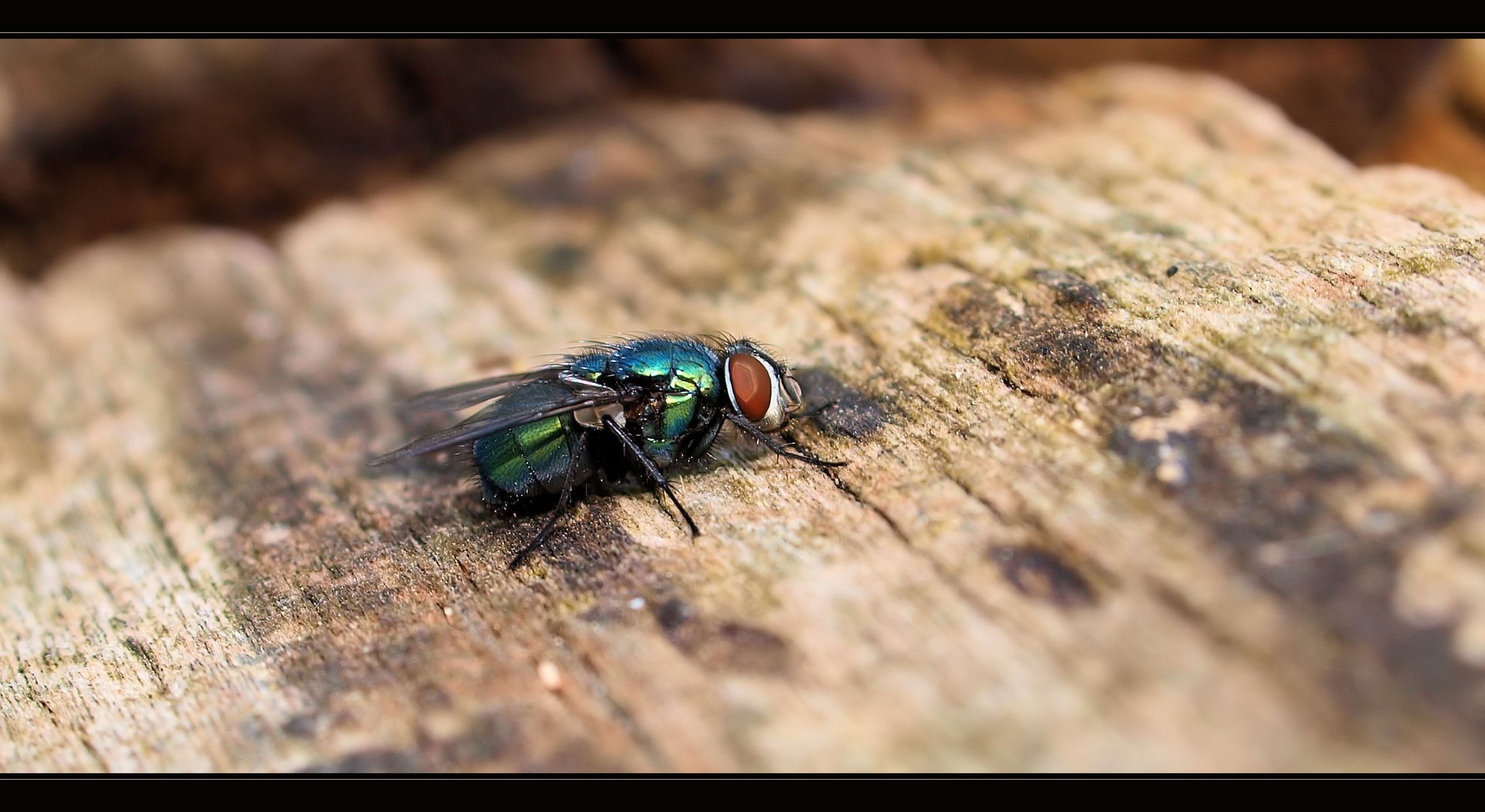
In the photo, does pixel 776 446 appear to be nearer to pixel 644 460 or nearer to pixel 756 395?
pixel 756 395

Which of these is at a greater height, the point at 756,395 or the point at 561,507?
the point at 756,395

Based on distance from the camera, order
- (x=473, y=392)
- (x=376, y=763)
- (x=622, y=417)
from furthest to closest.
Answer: (x=473, y=392) < (x=622, y=417) < (x=376, y=763)

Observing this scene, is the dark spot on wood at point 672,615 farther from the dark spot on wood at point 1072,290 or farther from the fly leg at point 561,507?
the dark spot on wood at point 1072,290

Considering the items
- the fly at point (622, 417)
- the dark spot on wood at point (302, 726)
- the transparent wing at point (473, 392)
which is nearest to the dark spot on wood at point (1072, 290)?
the fly at point (622, 417)

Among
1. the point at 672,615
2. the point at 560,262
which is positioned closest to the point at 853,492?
the point at 672,615

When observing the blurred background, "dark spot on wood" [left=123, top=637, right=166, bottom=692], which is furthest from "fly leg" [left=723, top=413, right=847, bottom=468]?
the blurred background

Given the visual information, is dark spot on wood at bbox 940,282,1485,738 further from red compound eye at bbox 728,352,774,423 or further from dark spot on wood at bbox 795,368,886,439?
red compound eye at bbox 728,352,774,423

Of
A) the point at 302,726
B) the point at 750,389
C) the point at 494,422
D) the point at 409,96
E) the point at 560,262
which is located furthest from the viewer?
the point at 409,96

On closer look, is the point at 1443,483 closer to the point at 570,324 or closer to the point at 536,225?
the point at 570,324
